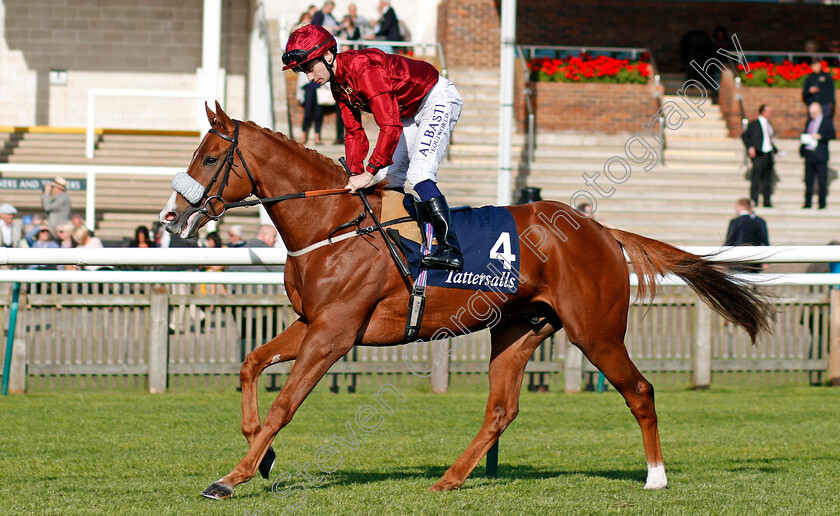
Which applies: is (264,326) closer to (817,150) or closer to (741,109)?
(817,150)

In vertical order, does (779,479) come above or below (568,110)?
below

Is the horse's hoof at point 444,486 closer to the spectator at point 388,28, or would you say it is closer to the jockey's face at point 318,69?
the jockey's face at point 318,69

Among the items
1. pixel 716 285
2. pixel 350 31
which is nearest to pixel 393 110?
pixel 716 285

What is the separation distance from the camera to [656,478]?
17.2 ft

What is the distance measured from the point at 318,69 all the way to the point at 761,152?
11208 mm

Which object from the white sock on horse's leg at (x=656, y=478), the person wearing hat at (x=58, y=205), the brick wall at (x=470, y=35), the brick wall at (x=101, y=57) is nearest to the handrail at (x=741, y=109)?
the brick wall at (x=470, y=35)

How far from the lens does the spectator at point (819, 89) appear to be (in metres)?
15.9

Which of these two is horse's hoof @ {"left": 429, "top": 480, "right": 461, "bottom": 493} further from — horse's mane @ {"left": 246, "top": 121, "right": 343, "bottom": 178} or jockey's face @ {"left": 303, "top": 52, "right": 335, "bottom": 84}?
jockey's face @ {"left": 303, "top": 52, "right": 335, "bottom": 84}

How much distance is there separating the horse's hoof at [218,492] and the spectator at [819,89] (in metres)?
13.6

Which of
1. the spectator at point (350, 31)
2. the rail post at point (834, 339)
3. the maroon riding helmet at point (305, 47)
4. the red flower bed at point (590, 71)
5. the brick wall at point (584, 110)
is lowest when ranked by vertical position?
the rail post at point (834, 339)

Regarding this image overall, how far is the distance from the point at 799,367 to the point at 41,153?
13063mm

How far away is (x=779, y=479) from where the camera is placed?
17.6ft

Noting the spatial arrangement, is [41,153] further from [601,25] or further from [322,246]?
[322,246]

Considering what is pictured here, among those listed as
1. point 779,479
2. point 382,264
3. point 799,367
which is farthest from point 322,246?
point 799,367
